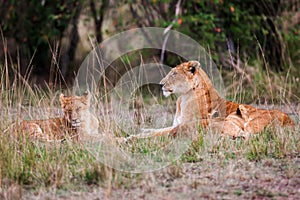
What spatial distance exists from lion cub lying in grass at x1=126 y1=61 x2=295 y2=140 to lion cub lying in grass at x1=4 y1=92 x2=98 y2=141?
1.84 feet

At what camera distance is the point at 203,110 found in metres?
6.34

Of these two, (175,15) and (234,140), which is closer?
(234,140)

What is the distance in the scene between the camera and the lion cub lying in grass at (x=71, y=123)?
5.90 metres

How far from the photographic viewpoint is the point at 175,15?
10.1 meters

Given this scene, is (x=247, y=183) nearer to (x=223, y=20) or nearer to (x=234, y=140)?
(x=234, y=140)

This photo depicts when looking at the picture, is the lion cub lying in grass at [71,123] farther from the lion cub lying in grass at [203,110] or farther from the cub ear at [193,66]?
the cub ear at [193,66]

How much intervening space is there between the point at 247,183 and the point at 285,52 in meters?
→ 6.63

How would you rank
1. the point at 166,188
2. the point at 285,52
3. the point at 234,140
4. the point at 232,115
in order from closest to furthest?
the point at 166,188 < the point at 234,140 < the point at 232,115 < the point at 285,52

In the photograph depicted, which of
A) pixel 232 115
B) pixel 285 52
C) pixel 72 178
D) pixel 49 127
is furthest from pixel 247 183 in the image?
pixel 285 52

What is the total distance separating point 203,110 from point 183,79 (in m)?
0.37

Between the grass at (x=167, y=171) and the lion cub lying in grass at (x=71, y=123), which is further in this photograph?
the lion cub lying in grass at (x=71, y=123)

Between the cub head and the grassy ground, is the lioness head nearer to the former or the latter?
the cub head

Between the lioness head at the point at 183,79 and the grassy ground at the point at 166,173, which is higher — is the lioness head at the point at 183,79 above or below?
above

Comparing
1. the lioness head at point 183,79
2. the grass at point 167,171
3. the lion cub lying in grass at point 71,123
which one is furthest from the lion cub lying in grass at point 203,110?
the lion cub lying in grass at point 71,123
